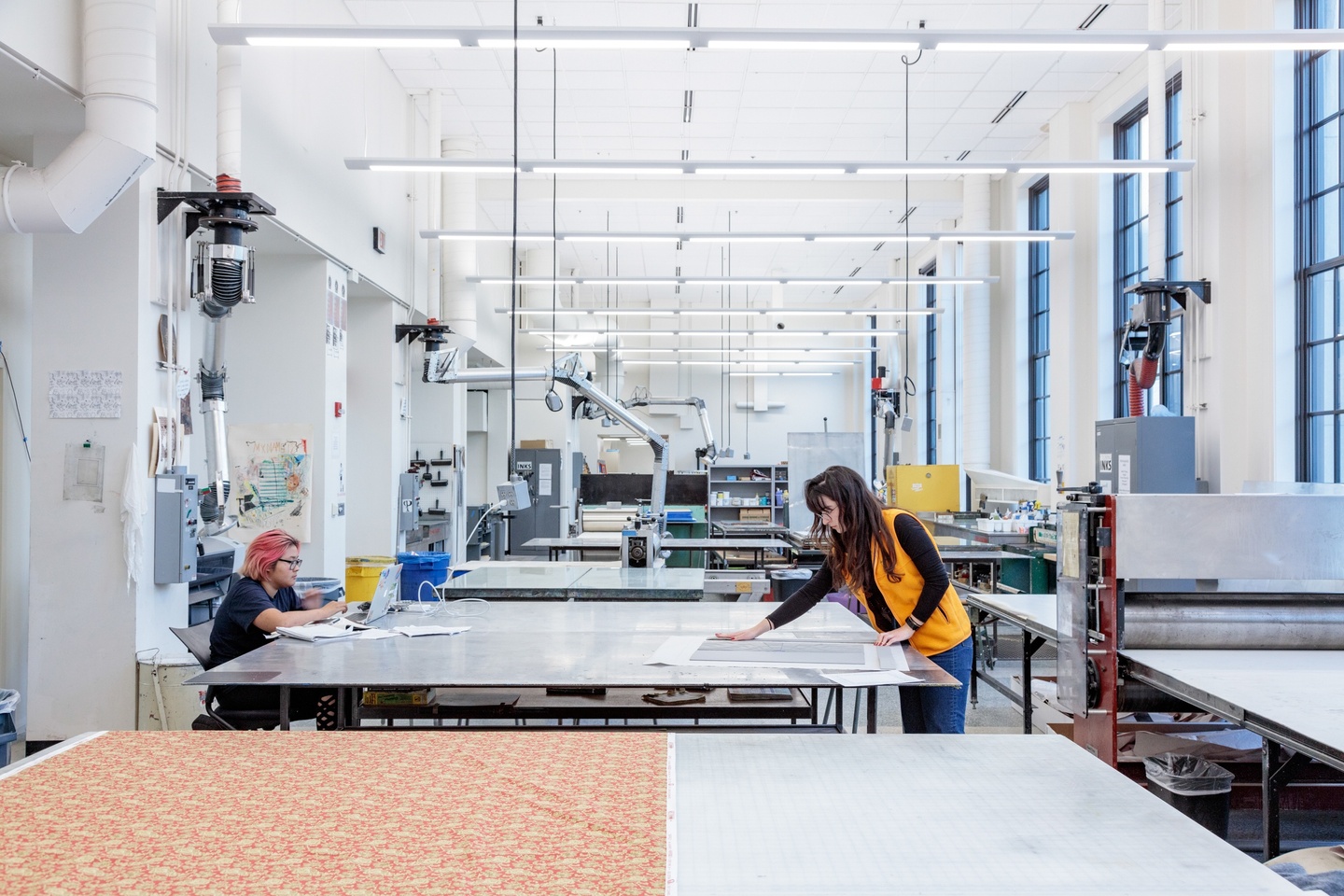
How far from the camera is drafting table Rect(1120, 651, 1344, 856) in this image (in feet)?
6.84

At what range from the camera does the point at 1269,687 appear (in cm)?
250

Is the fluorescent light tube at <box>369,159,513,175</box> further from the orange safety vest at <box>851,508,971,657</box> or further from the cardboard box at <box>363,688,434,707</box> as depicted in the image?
the orange safety vest at <box>851,508,971,657</box>

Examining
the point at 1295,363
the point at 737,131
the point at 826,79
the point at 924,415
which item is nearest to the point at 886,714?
the point at 1295,363

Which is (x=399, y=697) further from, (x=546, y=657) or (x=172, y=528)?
(x=172, y=528)

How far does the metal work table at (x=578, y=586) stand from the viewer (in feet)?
14.7

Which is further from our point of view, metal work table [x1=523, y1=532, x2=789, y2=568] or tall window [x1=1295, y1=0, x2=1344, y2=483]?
metal work table [x1=523, y1=532, x2=789, y2=568]

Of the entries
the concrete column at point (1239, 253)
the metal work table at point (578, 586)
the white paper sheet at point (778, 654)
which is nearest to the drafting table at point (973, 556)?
the concrete column at point (1239, 253)

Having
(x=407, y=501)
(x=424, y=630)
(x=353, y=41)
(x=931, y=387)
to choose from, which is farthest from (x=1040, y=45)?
(x=931, y=387)

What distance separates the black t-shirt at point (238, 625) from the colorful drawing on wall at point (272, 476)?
2.00m

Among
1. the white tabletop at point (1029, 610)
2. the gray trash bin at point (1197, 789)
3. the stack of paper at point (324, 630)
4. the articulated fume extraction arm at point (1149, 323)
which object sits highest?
the articulated fume extraction arm at point (1149, 323)

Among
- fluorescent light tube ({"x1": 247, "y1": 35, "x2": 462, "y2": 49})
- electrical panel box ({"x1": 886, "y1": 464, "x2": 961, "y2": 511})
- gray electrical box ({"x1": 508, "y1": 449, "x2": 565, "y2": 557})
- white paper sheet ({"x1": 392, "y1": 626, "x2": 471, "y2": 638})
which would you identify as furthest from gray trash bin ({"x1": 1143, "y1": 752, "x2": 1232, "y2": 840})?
gray electrical box ({"x1": 508, "y1": 449, "x2": 565, "y2": 557})

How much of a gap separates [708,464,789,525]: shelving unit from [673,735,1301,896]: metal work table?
29.6 ft

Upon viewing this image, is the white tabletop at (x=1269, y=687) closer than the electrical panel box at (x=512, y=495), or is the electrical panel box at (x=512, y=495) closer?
the white tabletop at (x=1269, y=687)

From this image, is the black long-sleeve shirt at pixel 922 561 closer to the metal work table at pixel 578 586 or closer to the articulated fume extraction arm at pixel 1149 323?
the metal work table at pixel 578 586
